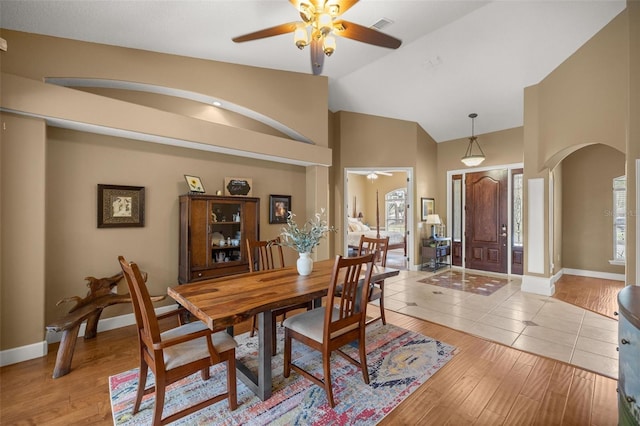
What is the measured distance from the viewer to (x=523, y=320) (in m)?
3.65

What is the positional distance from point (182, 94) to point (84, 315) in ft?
8.81

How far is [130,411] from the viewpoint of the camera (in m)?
1.94

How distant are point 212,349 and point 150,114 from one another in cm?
270

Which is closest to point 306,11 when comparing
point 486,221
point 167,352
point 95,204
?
point 167,352

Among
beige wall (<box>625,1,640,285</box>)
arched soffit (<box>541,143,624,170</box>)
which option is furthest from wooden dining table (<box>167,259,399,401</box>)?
arched soffit (<box>541,143,624,170</box>)

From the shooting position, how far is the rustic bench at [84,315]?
2402mm

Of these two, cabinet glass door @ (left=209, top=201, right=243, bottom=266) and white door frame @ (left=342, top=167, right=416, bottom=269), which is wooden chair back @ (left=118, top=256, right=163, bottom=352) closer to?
cabinet glass door @ (left=209, top=201, right=243, bottom=266)

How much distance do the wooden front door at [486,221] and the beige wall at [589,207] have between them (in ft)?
4.56

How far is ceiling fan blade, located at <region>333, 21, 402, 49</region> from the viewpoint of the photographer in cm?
237

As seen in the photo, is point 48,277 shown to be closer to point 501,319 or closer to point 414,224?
point 501,319

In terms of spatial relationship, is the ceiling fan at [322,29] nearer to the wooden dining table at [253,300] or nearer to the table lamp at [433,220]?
the wooden dining table at [253,300]

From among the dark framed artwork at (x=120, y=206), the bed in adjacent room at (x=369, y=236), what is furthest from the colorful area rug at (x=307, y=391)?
the bed in adjacent room at (x=369, y=236)

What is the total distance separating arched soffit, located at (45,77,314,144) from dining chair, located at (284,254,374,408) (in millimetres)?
3023

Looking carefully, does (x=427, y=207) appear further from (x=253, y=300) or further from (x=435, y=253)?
(x=253, y=300)
